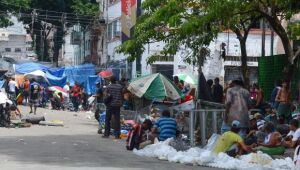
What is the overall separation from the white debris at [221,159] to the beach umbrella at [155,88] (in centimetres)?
705

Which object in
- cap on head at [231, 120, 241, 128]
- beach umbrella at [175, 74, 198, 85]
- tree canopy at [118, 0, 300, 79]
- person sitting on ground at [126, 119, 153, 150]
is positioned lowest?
person sitting on ground at [126, 119, 153, 150]

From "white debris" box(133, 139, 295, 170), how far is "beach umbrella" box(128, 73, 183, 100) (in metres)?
7.05

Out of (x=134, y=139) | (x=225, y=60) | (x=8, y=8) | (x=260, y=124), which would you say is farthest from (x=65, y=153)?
(x=8, y=8)

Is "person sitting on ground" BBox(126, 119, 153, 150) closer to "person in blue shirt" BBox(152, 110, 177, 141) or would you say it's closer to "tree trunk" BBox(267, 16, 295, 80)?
"person in blue shirt" BBox(152, 110, 177, 141)

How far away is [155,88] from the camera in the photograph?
23.5 m

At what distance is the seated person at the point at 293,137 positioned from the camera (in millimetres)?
16469

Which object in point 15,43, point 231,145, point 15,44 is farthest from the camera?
point 15,43

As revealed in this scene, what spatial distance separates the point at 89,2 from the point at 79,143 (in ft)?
166

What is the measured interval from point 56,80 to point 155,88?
2685cm

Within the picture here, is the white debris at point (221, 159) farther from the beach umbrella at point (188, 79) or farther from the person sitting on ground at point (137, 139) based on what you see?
the beach umbrella at point (188, 79)

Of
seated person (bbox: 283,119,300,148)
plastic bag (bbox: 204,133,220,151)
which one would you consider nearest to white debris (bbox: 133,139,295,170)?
plastic bag (bbox: 204,133,220,151)

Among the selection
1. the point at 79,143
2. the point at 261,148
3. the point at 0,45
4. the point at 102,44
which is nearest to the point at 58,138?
the point at 79,143

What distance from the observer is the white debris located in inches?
553

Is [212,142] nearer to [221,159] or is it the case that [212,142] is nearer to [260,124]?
[221,159]
